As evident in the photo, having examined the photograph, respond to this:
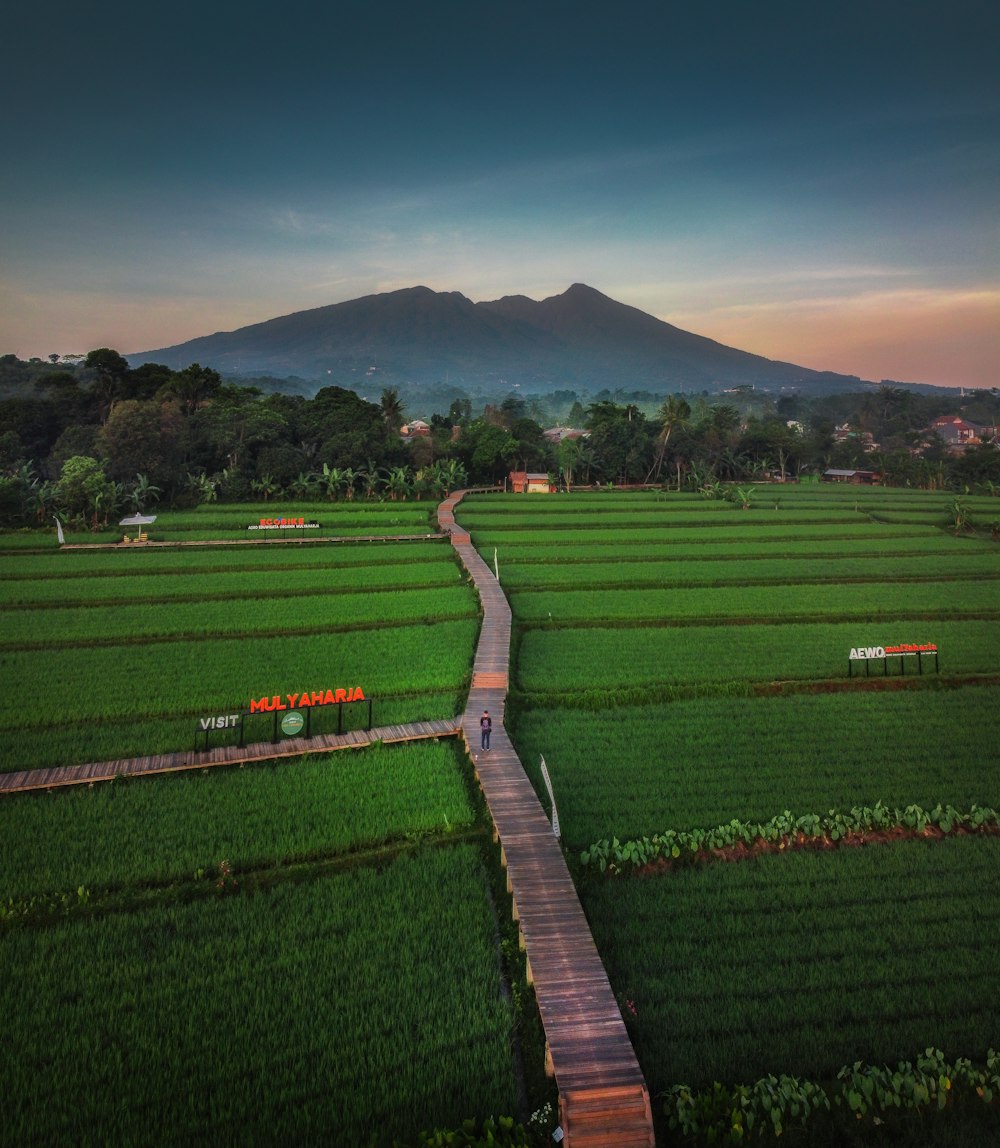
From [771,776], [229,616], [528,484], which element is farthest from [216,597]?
[528,484]

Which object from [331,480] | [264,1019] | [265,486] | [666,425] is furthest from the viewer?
[666,425]

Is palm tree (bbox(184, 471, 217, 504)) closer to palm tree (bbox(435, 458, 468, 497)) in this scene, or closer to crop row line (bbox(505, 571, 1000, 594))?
palm tree (bbox(435, 458, 468, 497))

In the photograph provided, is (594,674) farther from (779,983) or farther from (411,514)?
(411,514)

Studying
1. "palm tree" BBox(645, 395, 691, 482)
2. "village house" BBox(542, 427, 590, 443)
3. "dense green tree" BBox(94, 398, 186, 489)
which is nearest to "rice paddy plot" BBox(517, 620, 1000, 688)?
"dense green tree" BBox(94, 398, 186, 489)

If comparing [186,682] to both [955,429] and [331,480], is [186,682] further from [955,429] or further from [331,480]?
[955,429]

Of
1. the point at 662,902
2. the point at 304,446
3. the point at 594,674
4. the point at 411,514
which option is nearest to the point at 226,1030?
the point at 662,902

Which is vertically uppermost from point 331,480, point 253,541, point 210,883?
point 331,480
